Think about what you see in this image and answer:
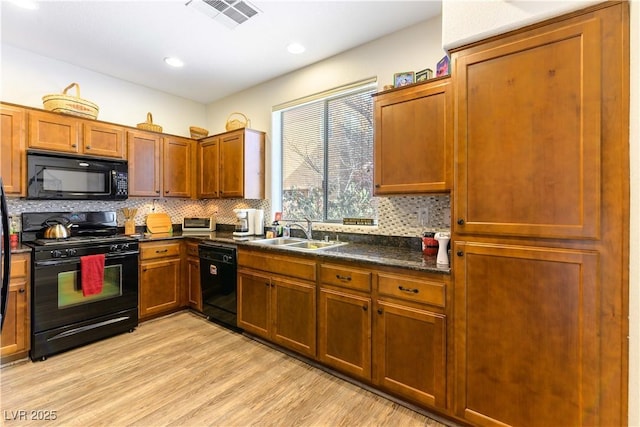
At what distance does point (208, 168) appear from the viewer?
13.0 feet

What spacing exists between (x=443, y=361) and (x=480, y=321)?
1.12 feet

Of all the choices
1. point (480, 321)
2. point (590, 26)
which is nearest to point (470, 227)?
point (480, 321)

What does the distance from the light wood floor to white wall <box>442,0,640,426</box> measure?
1062 millimetres

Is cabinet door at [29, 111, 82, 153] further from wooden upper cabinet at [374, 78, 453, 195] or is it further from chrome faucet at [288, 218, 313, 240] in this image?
wooden upper cabinet at [374, 78, 453, 195]

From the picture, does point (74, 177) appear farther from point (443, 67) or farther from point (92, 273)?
point (443, 67)

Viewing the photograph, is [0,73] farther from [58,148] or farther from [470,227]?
[470,227]

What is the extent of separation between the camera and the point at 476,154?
62.9 inches

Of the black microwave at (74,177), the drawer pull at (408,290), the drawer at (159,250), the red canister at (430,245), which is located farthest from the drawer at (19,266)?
the red canister at (430,245)

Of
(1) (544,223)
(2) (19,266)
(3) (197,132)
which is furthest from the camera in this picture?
(3) (197,132)

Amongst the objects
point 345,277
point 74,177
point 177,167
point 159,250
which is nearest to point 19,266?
point 74,177

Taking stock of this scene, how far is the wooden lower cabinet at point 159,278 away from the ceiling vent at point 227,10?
2.36 meters

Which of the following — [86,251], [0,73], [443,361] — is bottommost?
[443,361]

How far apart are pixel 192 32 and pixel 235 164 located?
142cm

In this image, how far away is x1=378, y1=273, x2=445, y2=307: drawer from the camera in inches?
68.4
